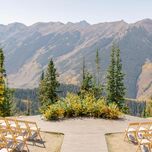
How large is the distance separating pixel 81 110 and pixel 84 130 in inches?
181

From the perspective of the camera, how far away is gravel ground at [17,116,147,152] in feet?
51.0

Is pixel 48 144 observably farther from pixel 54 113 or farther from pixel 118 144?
pixel 54 113

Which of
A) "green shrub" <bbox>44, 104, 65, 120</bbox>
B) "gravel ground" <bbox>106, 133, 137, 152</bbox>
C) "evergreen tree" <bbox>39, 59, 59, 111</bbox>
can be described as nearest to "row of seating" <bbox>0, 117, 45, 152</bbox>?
"gravel ground" <bbox>106, 133, 137, 152</bbox>

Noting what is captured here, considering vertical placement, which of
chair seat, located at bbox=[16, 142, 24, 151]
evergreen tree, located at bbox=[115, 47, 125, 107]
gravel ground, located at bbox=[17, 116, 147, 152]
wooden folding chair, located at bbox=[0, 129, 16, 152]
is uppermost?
wooden folding chair, located at bbox=[0, 129, 16, 152]

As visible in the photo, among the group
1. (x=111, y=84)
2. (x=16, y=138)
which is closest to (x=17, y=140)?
(x=16, y=138)

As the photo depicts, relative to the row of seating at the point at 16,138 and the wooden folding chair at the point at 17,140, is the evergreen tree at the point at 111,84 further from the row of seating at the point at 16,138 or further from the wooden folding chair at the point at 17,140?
the wooden folding chair at the point at 17,140

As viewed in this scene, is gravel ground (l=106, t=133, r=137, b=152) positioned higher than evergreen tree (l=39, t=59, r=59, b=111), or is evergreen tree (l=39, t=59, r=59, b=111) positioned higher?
gravel ground (l=106, t=133, r=137, b=152)

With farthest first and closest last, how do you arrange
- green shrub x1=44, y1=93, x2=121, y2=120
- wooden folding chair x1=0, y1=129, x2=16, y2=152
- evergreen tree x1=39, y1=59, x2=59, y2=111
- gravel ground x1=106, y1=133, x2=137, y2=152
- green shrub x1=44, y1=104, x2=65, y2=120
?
evergreen tree x1=39, y1=59, x2=59, y2=111
green shrub x1=44, y1=93, x2=121, y2=120
green shrub x1=44, y1=104, x2=65, y2=120
gravel ground x1=106, y1=133, x2=137, y2=152
wooden folding chair x1=0, y1=129, x2=16, y2=152

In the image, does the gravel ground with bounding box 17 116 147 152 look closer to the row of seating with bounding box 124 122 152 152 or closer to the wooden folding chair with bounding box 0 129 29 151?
the row of seating with bounding box 124 122 152 152

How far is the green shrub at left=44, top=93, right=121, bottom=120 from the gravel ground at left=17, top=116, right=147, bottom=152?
2.55 ft

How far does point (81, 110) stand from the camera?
24219mm

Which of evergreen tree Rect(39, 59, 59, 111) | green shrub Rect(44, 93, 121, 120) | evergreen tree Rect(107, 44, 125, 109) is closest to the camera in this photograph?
green shrub Rect(44, 93, 121, 120)

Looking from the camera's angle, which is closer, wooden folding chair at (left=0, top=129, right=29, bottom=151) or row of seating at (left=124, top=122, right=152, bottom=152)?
wooden folding chair at (left=0, top=129, right=29, bottom=151)

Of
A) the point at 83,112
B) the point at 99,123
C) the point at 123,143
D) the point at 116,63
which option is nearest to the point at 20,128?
the point at 123,143
